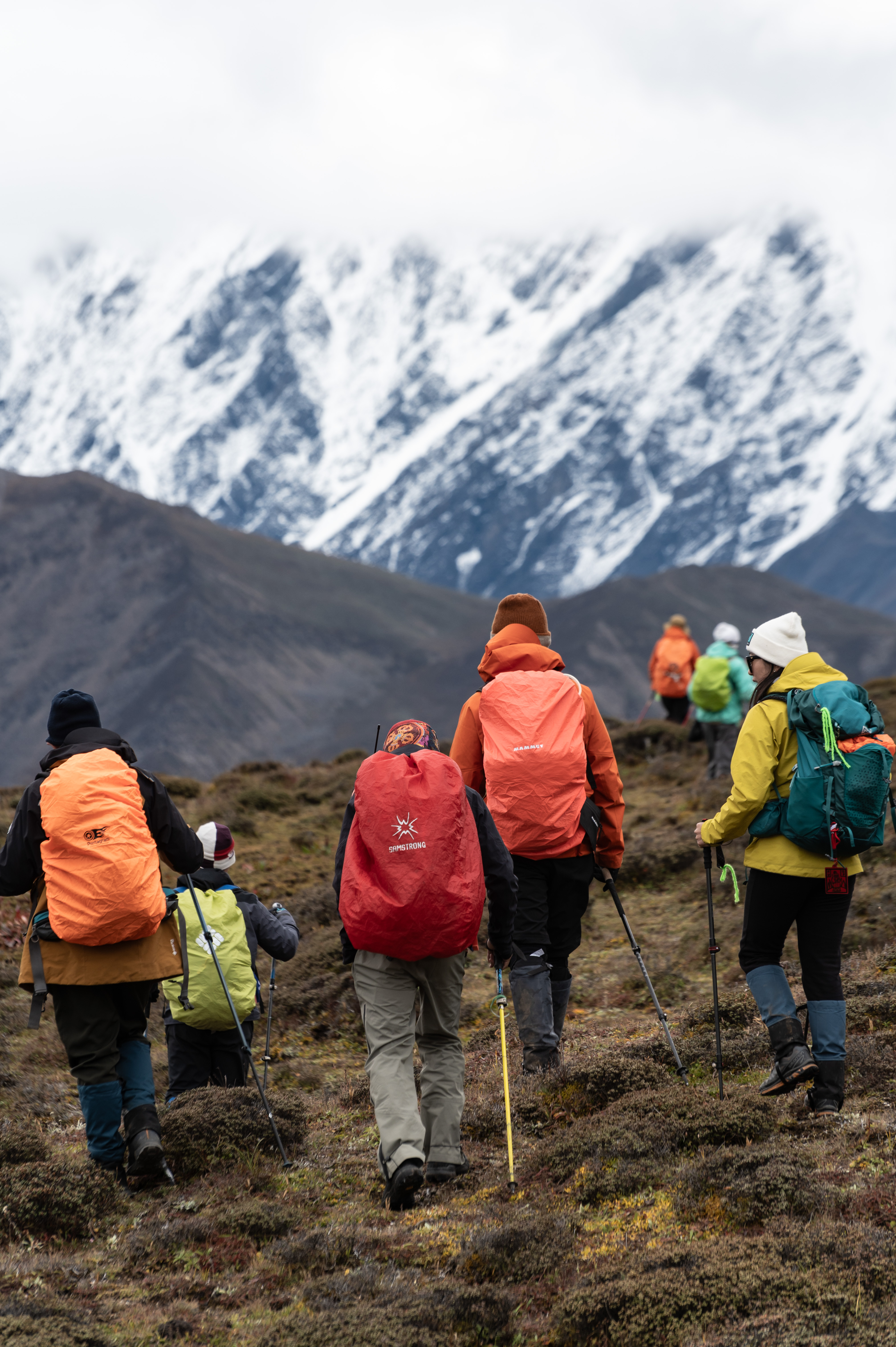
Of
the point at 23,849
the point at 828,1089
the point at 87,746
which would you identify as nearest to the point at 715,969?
the point at 828,1089

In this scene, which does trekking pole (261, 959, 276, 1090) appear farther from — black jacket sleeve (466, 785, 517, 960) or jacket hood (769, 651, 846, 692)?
jacket hood (769, 651, 846, 692)

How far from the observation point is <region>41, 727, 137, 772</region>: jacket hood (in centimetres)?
593

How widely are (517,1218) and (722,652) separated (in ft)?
36.9

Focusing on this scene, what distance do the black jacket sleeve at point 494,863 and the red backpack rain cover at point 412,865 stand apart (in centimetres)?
14

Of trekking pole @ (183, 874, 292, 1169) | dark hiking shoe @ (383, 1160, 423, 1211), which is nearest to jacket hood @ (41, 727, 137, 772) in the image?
trekking pole @ (183, 874, 292, 1169)

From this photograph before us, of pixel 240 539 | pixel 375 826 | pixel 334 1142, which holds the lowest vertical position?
pixel 334 1142

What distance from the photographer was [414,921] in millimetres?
5438

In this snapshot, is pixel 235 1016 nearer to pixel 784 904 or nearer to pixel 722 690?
pixel 784 904

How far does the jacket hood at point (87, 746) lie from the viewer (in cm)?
Answer: 593

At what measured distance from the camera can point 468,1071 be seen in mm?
7883

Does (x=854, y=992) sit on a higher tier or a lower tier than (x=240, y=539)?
lower

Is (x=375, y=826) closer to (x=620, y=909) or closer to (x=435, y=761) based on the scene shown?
(x=435, y=761)

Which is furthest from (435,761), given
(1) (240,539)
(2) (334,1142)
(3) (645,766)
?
(1) (240,539)

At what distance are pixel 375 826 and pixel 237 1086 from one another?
2.44m
